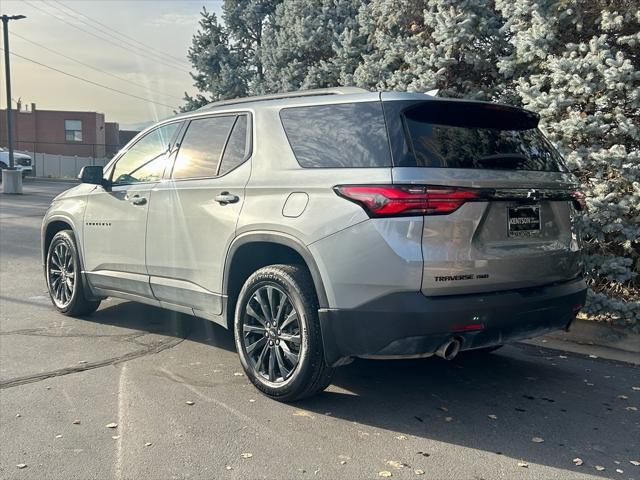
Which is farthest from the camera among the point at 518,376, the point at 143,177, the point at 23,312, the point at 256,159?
the point at 23,312

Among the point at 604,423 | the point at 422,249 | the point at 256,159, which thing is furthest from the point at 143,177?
the point at 604,423

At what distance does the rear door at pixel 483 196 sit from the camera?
3.51 m

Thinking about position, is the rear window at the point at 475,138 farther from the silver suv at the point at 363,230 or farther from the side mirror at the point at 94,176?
the side mirror at the point at 94,176

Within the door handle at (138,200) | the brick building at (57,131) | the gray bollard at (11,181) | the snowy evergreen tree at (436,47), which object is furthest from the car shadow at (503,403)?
the brick building at (57,131)

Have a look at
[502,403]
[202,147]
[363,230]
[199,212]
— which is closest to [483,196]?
[363,230]

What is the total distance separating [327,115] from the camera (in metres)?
4.09

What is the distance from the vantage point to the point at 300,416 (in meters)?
3.95

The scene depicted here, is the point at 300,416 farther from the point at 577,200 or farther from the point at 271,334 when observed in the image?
the point at 577,200

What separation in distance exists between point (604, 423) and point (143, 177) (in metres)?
3.93

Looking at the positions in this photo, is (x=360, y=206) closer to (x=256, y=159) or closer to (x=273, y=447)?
(x=256, y=159)

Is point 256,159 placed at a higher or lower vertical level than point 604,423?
higher

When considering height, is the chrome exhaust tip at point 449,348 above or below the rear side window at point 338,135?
below

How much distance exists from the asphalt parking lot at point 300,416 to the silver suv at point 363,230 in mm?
417

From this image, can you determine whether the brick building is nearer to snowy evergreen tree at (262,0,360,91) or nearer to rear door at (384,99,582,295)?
snowy evergreen tree at (262,0,360,91)
